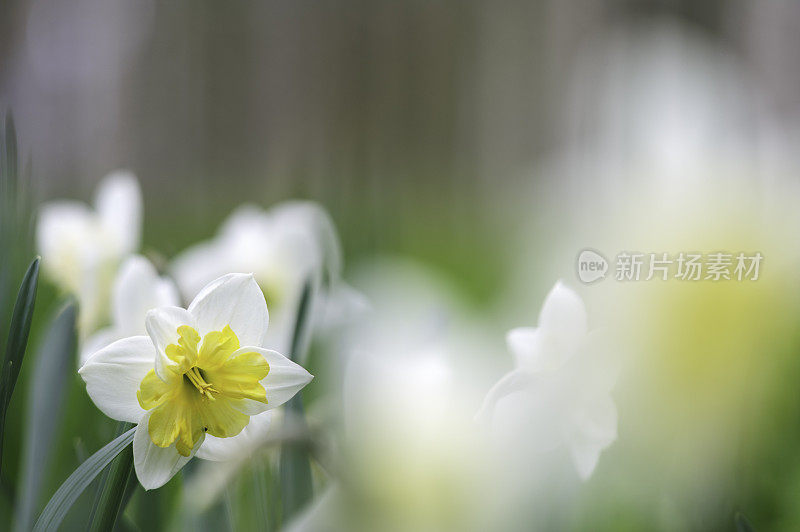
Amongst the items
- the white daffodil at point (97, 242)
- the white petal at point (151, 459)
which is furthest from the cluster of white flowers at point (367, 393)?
the white daffodil at point (97, 242)

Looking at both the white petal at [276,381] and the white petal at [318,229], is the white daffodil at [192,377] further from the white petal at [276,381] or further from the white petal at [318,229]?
→ the white petal at [318,229]

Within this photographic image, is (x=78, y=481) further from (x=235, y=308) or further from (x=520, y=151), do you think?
(x=520, y=151)

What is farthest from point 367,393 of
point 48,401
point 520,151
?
point 520,151

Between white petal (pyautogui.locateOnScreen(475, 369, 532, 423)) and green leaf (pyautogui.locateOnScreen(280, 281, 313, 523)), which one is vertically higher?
white petal (pyautogui.locateOnScreen(475, 369, 532, 423))

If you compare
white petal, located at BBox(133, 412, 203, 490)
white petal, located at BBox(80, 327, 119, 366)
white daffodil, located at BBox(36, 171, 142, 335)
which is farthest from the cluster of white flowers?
white daffodil, located at BBox(36, 171, 142, 335)

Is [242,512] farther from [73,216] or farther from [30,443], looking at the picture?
[73,216]

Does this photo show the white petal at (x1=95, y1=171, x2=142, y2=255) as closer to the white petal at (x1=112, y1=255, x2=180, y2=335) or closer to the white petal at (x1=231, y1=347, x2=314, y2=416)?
the white petal at (x1=112, y1=255, x2=180, y2=335)

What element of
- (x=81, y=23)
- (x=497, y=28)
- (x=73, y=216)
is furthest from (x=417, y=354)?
(x=497, y=28)
